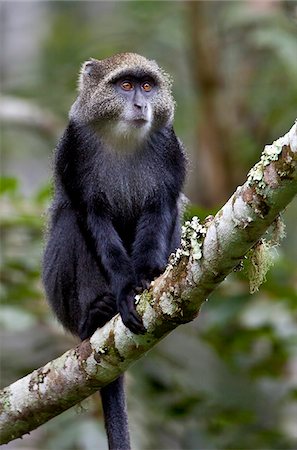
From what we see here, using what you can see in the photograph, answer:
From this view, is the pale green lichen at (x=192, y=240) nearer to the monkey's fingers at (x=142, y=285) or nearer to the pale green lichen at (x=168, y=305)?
the pale green lichen at (x=168, y=305)

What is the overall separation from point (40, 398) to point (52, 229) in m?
0.94

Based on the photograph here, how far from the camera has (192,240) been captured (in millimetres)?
3010

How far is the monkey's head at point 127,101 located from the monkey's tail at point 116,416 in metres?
1.12

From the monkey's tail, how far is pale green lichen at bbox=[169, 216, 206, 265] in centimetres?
116

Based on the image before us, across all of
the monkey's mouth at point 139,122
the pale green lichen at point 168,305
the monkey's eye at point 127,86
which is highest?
the monkey's eye at point 127,86

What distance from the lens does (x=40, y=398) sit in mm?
3584

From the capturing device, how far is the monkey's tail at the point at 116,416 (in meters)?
3.99

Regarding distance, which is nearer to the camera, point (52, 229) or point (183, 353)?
point (52, 229)

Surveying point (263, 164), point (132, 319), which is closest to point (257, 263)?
point (132, 319)

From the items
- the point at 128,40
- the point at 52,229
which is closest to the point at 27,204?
the point at 52,229

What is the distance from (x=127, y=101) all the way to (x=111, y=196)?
1.46 ft

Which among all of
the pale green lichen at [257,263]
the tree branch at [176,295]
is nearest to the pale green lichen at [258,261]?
the pale green lichen at [257,263]

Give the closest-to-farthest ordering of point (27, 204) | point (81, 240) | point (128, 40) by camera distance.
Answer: point (81, 240), point (27, 204), point (128, 40)

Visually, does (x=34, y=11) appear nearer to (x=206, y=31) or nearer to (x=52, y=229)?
(x=206, y=31)
